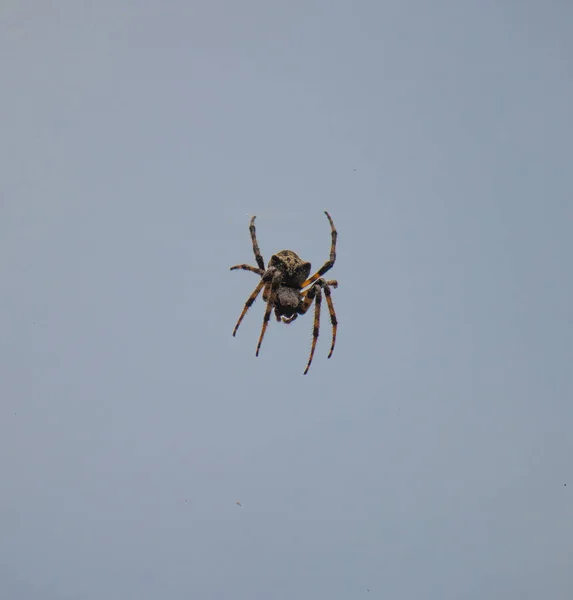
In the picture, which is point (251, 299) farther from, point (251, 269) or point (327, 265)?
point (327, 265)

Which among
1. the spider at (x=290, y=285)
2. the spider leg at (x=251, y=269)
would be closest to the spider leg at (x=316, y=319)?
the spider at (x=290, y=285)

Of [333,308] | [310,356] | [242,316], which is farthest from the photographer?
[333,308]

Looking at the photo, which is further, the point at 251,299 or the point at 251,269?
the point at 251,269

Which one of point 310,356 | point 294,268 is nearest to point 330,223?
point 294,268

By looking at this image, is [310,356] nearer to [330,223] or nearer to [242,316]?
[242,316]

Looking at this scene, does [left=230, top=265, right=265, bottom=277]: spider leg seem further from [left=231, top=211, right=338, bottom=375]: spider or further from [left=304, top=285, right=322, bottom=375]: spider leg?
[left=304, top=285, right=322, bottom=375]: spider leg

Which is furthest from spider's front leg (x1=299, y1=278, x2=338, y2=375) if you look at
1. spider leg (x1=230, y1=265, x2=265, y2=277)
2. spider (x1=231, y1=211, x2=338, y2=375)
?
spider leg (x1=230, y1=265, x2=265, y2=277)

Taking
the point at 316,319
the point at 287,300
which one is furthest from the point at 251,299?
the point at 316,319

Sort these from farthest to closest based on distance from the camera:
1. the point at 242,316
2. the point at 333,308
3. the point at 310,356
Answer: the point at 333,308 < the point at 310,356 < the point at 242,316

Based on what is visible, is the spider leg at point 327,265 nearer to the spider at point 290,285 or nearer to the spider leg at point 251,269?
the spider at point 290,285
